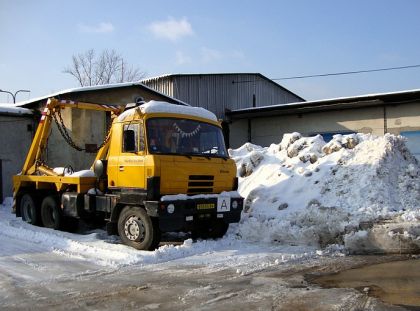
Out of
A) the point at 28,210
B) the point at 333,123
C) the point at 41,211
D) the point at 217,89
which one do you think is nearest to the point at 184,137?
the point at 41,211

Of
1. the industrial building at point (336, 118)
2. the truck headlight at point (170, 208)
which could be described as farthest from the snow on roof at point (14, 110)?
the industrial building at point (336, 118)

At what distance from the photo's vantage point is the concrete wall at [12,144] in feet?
56.0

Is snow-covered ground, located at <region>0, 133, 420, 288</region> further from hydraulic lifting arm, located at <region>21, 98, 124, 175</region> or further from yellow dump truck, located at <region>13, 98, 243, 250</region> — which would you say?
hydraulic lifting arm, located at <region>21, 98, 124, 175</region>

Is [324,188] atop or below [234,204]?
atop

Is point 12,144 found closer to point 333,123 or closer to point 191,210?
point 191,210

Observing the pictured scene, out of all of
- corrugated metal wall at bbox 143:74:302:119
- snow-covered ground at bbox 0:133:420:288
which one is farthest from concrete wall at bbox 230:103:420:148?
snow-covered ground at bbox 0:133:420:288

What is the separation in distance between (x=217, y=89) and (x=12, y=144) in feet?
50.3

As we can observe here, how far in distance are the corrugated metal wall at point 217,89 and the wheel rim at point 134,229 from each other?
18.9 metres

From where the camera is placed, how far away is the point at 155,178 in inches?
372

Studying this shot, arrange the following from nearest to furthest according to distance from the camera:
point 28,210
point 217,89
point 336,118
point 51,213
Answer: point 51,213
point 28,210
point 336,118
point 217,89

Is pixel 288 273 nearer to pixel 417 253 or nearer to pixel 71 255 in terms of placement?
pixel 417 253

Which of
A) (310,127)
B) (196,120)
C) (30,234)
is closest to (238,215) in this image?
(196,120)

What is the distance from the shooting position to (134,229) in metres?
9.96

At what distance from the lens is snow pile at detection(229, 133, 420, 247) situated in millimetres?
10664
